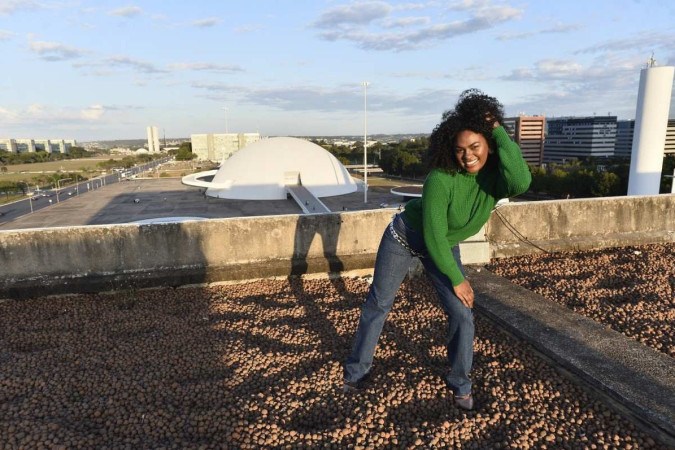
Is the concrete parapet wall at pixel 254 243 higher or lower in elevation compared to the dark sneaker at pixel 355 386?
higher

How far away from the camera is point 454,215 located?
244cm

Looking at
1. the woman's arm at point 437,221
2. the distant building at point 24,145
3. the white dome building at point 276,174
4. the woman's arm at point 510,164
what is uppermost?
the distant building at point 24,145

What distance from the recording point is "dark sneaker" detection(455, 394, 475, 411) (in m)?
2.66

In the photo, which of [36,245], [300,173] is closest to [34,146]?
[300,173]

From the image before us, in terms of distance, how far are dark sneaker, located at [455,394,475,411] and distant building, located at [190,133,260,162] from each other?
120 m

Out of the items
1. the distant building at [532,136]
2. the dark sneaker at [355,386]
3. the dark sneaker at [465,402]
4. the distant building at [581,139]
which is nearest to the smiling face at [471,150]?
the dark sneaker at [465,402]

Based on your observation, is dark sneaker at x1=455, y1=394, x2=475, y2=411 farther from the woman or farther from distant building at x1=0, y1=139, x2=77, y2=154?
distant building at x1=0, y1=139, x2=77, y2=154

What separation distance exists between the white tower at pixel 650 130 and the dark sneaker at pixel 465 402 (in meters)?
11.0

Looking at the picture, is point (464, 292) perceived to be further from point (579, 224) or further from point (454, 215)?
point (579, 224)

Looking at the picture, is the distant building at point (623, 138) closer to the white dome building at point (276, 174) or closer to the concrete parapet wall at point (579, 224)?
the white dome building at point (276, 174)

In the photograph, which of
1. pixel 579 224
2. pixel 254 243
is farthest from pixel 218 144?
pixel 579 224

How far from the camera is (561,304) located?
166 inches

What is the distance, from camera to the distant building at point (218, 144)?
121m

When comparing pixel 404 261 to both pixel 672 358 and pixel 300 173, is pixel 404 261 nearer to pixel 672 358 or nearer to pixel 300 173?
pixel 672 358
